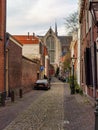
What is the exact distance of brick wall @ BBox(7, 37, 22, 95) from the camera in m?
29.1

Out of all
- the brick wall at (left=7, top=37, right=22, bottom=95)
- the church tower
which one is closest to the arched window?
the brick wall at (left=7, top=37, right=22, bottom=95)

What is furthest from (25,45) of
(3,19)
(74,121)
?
(74,121)

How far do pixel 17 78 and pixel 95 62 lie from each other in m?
15.3

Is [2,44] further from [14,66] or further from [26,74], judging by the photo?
[26,74]

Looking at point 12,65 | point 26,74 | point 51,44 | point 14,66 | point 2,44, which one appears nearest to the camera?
point 2,44

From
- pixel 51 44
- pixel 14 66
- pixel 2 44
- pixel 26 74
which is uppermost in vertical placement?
pixel 51 44

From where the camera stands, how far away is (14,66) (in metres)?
31.9

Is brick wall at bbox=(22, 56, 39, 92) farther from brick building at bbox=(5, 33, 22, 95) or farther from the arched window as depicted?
the arched window

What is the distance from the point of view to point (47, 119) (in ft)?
51.4

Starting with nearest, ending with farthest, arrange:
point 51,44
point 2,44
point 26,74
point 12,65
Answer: point 2,44 < point 12,65 < point 26,74 < point 51,44

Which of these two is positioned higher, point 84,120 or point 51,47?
point 51,47

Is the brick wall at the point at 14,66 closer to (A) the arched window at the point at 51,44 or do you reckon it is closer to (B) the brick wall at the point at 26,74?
(B) the brick wall at the point at 26,74

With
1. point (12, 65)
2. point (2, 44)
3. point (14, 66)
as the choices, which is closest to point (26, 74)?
point (14, 66)

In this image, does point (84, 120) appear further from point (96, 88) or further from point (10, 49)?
point (10, 49)
